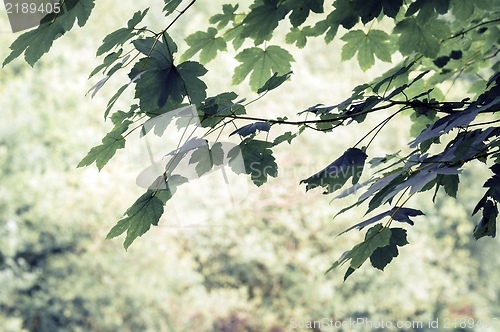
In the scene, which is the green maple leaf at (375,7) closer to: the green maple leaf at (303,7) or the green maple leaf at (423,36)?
the green maple leaf at (303,7)

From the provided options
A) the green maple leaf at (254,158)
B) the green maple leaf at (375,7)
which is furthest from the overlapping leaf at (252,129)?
the green maple leaf at (375,7)

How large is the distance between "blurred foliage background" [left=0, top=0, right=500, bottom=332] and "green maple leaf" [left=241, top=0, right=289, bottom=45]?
392cm

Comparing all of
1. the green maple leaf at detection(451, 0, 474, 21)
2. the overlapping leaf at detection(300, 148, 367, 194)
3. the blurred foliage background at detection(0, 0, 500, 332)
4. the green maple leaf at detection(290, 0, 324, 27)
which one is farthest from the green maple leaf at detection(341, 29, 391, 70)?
the blurred foliage background at detection(0, 0, 500, 332)

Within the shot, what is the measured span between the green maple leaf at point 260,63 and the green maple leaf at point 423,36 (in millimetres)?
273

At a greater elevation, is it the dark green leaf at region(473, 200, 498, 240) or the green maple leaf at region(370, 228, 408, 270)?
the dark green leaf at region(473, 200, 498, 240)

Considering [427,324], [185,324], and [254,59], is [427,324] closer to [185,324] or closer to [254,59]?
[185,324]

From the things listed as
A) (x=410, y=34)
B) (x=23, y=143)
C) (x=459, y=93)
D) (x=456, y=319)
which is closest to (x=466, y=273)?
(x=456, y=319)

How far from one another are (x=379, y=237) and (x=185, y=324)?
15.0 ft

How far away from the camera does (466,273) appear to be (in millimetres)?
6293

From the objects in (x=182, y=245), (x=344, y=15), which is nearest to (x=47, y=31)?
(x=344, y=15)

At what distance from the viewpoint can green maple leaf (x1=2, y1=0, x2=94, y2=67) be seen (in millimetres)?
927

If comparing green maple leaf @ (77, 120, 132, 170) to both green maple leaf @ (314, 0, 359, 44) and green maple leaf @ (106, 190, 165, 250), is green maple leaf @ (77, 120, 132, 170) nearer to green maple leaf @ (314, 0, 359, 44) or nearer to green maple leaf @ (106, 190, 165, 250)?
green maple leaf @ (106, 190, 165, 250)

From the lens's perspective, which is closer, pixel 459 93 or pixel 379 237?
pixel 379 237

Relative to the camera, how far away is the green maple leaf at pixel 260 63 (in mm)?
1305
